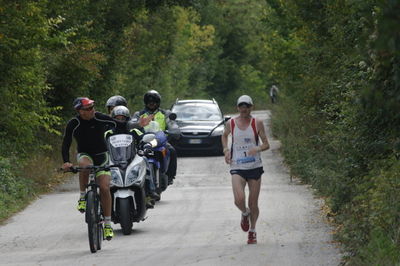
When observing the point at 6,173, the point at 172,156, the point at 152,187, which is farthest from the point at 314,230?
the point at 6,173

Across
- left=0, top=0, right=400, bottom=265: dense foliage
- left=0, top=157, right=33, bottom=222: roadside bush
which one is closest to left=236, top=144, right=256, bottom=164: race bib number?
left=0, top=0, right=400, bottom=265: dense foliage

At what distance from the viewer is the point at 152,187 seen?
15.0 metres

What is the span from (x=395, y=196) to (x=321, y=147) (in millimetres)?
11384

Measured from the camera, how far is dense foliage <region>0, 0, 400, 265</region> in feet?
29.4

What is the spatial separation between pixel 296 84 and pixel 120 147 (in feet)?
51.5

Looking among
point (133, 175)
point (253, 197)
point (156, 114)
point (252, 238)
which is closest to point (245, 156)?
point (253, 197)

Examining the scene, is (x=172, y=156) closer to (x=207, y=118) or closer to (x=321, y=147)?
(x=321, y=147)

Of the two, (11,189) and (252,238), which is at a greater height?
(11,189)

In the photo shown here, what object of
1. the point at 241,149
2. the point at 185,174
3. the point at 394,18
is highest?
the point at 394,18

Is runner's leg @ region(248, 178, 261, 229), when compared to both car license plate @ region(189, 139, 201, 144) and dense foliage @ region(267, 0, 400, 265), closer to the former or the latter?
dense foliage @ region(267, 0, 400, 265)

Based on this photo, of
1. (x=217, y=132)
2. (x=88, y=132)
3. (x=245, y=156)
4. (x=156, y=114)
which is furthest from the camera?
(x=217, y=132)

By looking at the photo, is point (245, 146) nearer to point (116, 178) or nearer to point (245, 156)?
point (245, 156)

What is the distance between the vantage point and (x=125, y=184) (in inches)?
523

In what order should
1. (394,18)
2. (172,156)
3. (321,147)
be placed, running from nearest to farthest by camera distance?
(394,18) < (172,156) < (321,147)
